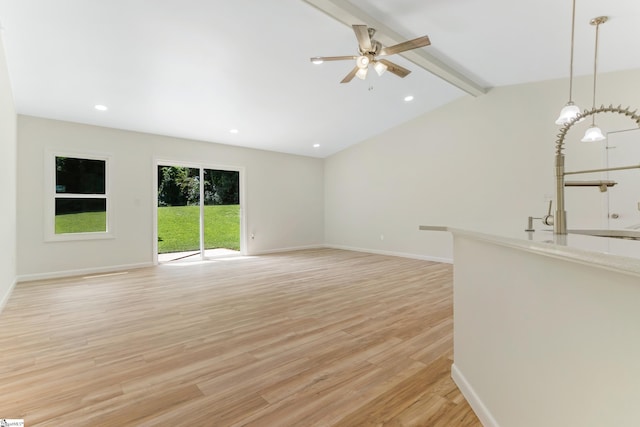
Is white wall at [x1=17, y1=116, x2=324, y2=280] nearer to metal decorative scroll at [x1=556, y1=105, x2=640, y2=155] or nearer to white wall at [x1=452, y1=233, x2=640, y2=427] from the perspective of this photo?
white wall at [x1=452, y1=233, x2=640, y2=427]

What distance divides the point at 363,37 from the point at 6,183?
4.50 m

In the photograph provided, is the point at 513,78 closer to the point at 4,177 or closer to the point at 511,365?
the point at 511,365

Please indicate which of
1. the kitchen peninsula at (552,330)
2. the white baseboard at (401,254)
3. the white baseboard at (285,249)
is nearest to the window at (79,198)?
the white baseboard at (285,249)

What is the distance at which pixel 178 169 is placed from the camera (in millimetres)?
6309

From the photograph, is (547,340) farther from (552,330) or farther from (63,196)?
(63,196)

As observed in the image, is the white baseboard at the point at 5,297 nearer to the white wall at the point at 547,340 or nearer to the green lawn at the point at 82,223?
the green lawn at the point at 82,223

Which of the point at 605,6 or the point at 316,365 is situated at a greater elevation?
the point at 605,6

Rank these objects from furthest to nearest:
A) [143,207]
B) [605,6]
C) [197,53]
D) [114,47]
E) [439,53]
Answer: [143,207]
[439,53]
[197,53]
[114,47]
[605,6]

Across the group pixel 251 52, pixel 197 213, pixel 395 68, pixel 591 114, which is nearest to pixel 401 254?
pixel 395 68

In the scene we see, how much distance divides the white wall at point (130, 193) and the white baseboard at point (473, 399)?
580 centimetres

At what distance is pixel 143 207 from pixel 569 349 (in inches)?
253

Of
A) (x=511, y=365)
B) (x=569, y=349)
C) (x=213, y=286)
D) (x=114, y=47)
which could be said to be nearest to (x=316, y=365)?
(x=511, y=365)

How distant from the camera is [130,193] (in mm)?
5586

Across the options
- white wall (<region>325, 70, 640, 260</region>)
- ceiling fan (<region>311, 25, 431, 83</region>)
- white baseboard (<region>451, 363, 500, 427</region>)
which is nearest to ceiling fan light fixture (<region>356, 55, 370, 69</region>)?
ceiling fan (<region>311, 25, 431, 83</region>)
